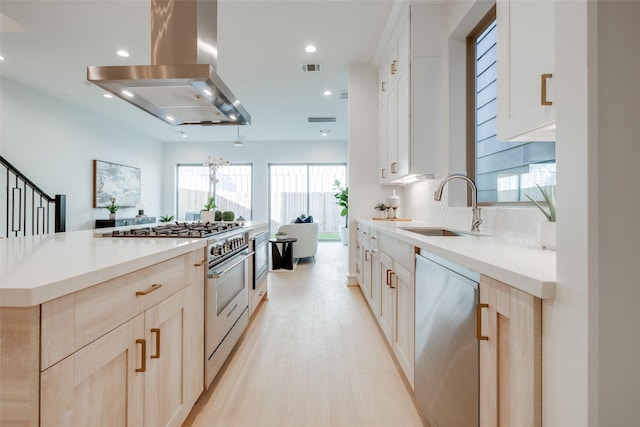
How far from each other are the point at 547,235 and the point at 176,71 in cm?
191

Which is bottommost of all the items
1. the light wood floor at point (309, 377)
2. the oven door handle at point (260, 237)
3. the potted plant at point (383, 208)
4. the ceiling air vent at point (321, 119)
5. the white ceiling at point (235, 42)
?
the light wood floor at point (309, 377)

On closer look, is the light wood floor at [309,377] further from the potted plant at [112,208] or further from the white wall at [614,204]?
the potted plant at [112,208]

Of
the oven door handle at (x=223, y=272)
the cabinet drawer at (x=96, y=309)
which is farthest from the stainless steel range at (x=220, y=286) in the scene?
the cabinet drawer at (x=96, y=309)

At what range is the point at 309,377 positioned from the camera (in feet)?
6.37

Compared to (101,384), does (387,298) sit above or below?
below

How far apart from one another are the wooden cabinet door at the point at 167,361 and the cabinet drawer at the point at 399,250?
3.62 ft

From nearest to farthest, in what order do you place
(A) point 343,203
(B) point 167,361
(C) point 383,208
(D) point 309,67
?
(B) point 167,361 < (C) point 383,208 < (D) point 309,67 < (A) point 343,203

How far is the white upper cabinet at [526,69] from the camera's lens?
1.12 m

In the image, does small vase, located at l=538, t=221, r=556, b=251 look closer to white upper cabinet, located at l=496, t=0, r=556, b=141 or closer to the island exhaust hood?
white upper cabinet, located at l=496, t=0, r=556, b=141

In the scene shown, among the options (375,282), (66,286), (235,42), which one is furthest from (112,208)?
(66,286)

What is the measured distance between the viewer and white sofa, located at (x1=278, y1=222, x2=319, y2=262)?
574 cm

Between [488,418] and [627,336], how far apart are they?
459 mm

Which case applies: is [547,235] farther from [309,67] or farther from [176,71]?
[309,67]

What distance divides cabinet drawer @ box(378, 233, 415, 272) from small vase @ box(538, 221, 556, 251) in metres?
0.56
